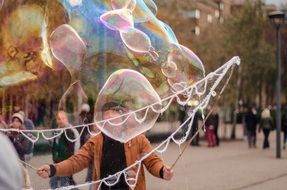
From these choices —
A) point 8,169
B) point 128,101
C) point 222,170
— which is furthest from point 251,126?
point 8,169

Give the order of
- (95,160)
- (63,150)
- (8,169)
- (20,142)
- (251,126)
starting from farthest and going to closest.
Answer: (251,126) → (20,142) → (63,150) → (95,160) → (8,169)

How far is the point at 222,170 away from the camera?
55.6ft

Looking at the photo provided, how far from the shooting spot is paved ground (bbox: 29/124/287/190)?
13023 millimetres

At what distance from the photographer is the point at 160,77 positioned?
789cm

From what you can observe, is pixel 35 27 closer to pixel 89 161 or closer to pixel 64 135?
pixel 64 135

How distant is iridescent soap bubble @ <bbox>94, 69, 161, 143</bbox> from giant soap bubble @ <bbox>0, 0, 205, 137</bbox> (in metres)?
0.02

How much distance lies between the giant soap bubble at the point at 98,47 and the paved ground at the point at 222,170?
184 cm

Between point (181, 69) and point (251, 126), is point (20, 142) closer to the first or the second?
point (181, 69)

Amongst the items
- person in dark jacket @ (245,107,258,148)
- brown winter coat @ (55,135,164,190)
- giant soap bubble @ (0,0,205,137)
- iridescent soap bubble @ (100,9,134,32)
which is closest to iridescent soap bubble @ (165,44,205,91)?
giant soap bubble @ (0,0,205,137)

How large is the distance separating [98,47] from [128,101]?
1538 mm

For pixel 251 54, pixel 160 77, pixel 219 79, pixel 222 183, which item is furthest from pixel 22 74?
pixel 251 54

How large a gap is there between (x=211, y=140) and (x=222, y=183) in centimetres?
1299

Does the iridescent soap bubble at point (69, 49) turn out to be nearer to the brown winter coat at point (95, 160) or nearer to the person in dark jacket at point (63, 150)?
the person in dark jacket at point (63, 150)

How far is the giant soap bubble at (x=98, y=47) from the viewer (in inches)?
312
